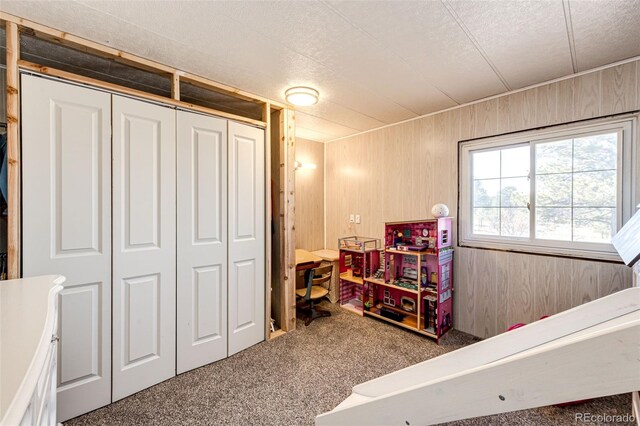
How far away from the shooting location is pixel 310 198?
432 centimetres

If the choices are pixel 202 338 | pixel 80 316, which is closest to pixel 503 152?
Result: pixel 202 338

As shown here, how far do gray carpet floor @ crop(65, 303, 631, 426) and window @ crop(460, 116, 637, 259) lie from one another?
1120mm

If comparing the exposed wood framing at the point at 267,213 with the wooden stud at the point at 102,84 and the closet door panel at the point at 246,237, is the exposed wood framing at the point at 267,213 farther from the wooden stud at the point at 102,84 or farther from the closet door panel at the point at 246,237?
the wooden stud at the point at 102,84

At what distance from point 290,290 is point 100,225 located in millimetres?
1796

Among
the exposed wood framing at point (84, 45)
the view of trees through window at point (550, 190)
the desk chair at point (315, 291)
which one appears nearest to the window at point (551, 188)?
the view of trees through window at point (550, 190)

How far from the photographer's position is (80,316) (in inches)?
70.6

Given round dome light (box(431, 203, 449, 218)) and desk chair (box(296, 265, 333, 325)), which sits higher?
round dome light (box(431, 203, 449, 218))

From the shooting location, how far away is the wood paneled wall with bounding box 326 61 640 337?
2.16 meters

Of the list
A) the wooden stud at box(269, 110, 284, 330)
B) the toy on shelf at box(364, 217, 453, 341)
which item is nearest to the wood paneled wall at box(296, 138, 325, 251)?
the wooden stud at box(269, 110, 284, 330)

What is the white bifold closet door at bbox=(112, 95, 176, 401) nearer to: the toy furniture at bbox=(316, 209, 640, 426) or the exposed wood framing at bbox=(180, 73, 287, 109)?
the exposed wood framing at bbox=(180, 73, 287, 109)

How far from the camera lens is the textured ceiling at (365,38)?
Answer: 151 cm

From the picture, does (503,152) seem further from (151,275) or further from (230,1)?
(151,275)

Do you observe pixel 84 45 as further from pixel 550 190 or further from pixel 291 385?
pixel 550 190

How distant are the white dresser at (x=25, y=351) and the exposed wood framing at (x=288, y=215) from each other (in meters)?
1.92
